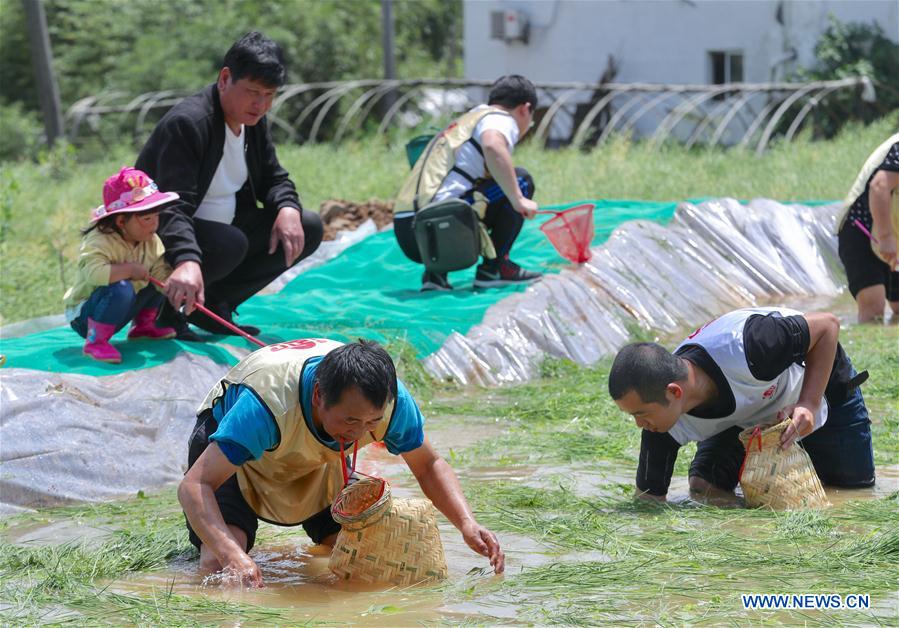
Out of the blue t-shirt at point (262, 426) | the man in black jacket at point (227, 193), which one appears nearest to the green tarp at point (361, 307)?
the man in black jacket at point (227, 193)

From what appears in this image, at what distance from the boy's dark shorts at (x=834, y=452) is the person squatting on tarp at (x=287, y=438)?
4.31 feet

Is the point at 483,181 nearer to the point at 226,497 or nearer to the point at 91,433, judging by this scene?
the point at 91,433

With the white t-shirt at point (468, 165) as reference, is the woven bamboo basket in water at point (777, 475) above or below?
below

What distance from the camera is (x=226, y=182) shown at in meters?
6.43

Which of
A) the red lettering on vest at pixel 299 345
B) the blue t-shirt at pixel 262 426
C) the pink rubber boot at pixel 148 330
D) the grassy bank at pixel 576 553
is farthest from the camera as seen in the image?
the pink rubber boot at pixel 148 330

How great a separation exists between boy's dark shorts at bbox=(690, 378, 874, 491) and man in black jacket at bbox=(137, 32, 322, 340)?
2.43m

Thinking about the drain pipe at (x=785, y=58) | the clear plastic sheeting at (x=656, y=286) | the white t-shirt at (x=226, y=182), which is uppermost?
the white t-shirt at (x=226, y=182)

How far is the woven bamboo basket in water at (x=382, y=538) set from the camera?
376 cm

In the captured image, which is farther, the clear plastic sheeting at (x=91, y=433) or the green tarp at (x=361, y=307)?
the green tarp at (x=361, y=307)

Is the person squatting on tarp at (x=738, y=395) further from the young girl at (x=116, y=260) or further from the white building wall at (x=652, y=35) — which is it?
the white building wall at (x=652, y=35)

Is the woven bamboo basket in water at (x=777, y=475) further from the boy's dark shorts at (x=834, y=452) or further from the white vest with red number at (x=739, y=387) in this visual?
the boy's dark shorts at (x=834, y=452)

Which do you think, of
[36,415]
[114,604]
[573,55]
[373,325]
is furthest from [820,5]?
[114,604]

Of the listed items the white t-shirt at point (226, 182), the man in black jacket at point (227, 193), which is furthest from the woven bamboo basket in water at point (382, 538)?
the white t-shirt at point (226, 182)

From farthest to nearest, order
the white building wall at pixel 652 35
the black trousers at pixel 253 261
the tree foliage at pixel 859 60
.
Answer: the white building wall at pixel 652 35, the tree foliage at pixel 859 60, the black trousers at pixel 253 261
